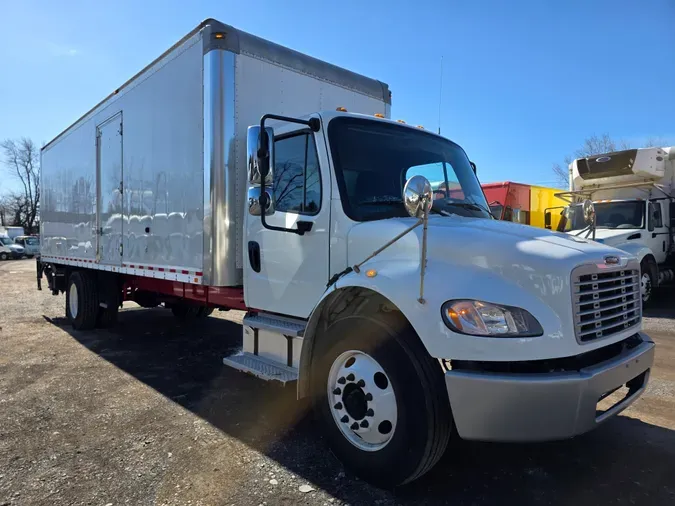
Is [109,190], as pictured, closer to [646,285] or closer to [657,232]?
[646,285]

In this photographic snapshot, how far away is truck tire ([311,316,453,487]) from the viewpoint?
8.98 ft

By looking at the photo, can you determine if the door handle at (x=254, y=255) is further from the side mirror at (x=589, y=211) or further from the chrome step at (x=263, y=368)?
the side mirror at (x=589, y=211)

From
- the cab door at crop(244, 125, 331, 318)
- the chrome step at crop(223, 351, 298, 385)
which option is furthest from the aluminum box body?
the chrome step at crop(223, 351, 298, 385)

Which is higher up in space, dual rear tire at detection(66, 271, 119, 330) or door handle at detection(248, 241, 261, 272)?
door handle at detection(248, 241, 261, 272)

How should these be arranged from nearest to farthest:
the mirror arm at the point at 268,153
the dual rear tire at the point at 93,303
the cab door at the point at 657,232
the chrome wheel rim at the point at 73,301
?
the mirror arm at the point at 268,153
the dual rear tire at the point at 93,303
the chrome wheel rim at the point at 73,301
the cab door at the point at 657,232

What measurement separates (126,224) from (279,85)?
295 cm

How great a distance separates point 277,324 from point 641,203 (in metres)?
10.2

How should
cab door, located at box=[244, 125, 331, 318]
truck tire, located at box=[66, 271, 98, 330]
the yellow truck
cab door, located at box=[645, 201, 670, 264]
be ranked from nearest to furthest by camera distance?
cab door, located at box=[244, 125, 331, 318] → truck tire, located at box=[66, 271, 98, 330] → cab door, located at box=[645, 201, 670, 264] → the yellow truck

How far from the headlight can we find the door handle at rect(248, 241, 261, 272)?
2.10m

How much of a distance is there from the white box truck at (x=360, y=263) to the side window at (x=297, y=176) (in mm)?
16

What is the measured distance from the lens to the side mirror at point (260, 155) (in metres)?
3.53

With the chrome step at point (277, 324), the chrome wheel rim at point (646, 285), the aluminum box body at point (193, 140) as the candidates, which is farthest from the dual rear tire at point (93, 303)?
the chrome wheel rim at point (646, 285)

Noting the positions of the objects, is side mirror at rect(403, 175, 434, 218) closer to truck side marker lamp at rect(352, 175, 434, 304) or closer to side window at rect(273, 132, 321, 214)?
truck side marker lamp at rect(352, 175, 434, 304)

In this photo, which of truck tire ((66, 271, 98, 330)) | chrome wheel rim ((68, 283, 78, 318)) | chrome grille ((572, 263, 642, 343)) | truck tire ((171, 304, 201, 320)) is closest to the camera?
chrome grille ((572, 263, 642, 343))
